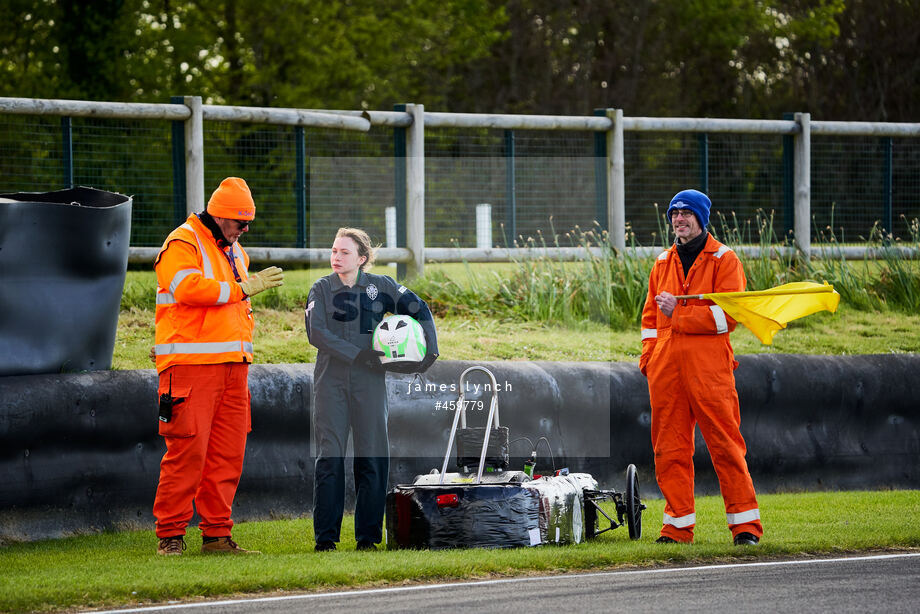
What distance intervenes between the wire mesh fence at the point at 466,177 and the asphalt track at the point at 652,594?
764cm

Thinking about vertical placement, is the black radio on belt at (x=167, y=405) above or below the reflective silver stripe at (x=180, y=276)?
below

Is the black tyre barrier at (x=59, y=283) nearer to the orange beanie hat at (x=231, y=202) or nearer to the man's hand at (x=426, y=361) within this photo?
the orange beanie hat at (x=231, y=202)

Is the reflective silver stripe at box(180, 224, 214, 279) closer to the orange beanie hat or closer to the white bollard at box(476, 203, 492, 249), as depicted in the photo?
the orange beanie hat

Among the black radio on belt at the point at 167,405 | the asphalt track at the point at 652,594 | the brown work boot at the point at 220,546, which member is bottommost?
the brown work boot at the point at 220,546

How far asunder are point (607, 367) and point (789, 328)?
4385 mm

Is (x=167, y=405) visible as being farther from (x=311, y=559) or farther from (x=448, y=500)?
(x=448, y=500)

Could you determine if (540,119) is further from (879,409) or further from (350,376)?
(350,376)

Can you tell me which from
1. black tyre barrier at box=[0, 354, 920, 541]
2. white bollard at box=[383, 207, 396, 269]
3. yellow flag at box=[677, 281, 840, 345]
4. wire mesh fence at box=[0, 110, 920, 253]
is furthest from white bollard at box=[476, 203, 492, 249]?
yellow flag at box=[677, 281, 840, 345]

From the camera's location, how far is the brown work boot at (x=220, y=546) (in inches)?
384

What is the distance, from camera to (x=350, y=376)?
9.98 m

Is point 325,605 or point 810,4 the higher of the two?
point 810,4

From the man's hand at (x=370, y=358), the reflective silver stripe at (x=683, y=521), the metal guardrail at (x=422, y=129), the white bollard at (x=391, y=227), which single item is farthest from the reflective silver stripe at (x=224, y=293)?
the white bollard at (x=391, y=227)

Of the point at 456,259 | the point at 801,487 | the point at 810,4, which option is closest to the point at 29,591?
the point at 801,487

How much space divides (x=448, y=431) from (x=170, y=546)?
3.00 metres
